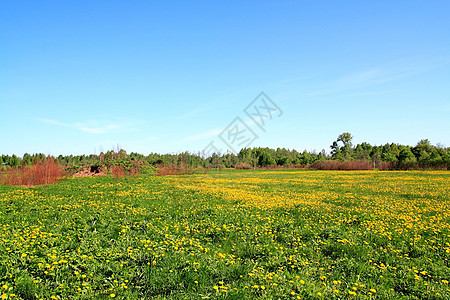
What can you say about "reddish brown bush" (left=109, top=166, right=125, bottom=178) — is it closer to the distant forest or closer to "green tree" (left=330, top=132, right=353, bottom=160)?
the distant forest

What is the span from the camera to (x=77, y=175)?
3162cm

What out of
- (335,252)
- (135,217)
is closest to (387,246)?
(335,252)

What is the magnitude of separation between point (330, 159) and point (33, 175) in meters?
69.6

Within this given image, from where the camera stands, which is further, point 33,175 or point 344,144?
point 344,144

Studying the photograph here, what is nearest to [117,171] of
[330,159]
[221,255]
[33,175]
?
[33,175]

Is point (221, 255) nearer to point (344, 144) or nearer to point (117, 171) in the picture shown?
point (117, 171)

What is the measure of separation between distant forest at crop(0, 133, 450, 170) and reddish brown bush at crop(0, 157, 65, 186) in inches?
58.0

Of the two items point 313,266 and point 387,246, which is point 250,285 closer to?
point 313,266

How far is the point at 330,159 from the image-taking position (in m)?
73.3

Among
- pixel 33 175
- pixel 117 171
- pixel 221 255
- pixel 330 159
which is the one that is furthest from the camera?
pixel 330 159

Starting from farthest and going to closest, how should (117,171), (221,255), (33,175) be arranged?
(117,171), (33,175), (221,255)

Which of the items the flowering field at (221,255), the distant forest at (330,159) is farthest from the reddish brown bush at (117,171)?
the flowering field at (221,255)

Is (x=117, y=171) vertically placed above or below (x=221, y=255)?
above

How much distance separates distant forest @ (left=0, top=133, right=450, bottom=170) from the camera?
142 ft
